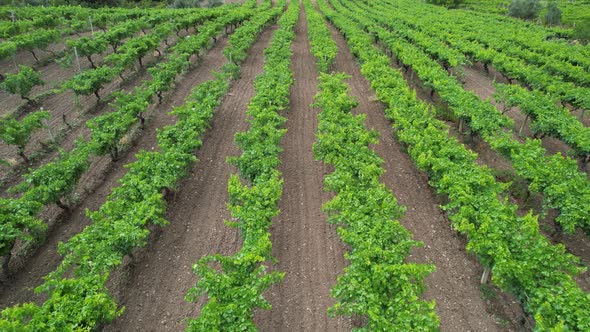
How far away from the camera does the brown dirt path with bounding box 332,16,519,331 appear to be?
1147cm

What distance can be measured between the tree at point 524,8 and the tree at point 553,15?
4.28m

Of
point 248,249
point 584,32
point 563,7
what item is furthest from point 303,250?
point 563,7

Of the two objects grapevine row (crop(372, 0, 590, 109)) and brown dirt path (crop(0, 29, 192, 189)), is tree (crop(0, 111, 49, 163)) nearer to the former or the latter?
brown dirt path (crop(0, 29, 192, 189))

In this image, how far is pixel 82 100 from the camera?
83.7ft

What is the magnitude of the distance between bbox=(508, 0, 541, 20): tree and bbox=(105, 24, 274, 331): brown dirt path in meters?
56.5

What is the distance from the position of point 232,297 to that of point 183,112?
12714 millimetres

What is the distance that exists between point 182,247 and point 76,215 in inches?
211

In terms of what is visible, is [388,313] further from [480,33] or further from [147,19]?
[147,19]

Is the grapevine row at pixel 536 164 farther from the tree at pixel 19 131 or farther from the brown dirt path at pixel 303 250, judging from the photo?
the tree at pixel 19 131

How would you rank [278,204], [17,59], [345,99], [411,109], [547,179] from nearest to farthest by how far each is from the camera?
[547,179] < [278,204] < [411,109] < [345,99] < [17,59]

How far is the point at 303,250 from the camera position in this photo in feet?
45.7

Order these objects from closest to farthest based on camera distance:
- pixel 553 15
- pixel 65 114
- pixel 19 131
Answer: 1. pixel 19 131
2. pixel 65 114
3. pixel 553 15

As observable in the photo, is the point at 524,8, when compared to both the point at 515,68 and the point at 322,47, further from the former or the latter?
the point at 322,47

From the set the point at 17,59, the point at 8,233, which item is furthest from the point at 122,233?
the point at 17,59
